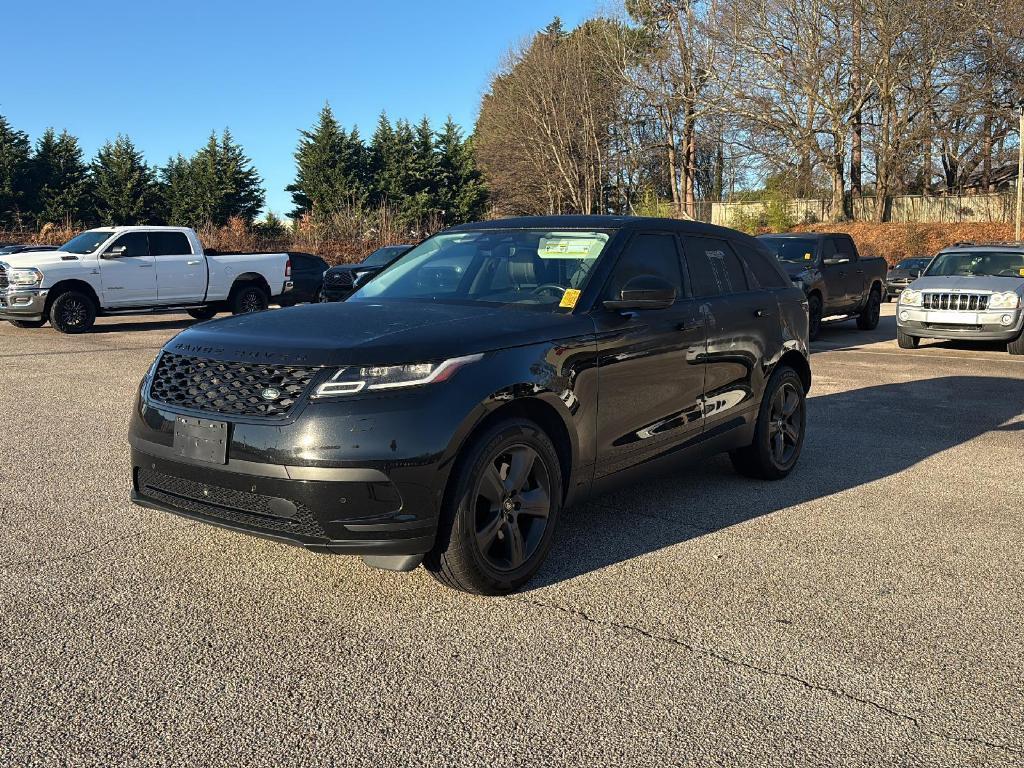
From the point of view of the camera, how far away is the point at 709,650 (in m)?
3.67

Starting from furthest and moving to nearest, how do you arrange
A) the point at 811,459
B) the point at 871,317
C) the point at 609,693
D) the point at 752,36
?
the point at 752,36, the point at 871,317, the point at 811,459, the point at 609,693

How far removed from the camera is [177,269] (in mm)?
18031

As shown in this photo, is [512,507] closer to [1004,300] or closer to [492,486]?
[492,486]

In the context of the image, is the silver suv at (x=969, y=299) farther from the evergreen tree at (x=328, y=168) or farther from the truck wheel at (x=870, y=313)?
the evergreen tree at (x=328, y=168)

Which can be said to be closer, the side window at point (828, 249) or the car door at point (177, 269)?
the side window at point (828, 249)

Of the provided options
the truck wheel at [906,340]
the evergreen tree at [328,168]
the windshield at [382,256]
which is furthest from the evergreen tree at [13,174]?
the truck wheel at [906,340]

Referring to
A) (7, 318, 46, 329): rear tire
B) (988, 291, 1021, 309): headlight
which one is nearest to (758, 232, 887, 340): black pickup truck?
(988, 291, 1021, 309): headlight

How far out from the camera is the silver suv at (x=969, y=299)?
1367 centimetres

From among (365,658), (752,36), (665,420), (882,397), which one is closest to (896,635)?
(665,420)

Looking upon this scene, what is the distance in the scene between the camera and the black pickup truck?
52.6 feet

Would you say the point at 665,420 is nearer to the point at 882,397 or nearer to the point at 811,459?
the point at 811,459

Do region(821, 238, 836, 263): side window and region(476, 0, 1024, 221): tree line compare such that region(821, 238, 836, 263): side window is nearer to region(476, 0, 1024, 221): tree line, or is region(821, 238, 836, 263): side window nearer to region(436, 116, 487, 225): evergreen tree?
Result: region(476, 0, 1024, 221): tree line

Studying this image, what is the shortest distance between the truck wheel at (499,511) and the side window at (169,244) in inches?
609

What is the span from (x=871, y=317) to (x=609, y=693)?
16.9 m
